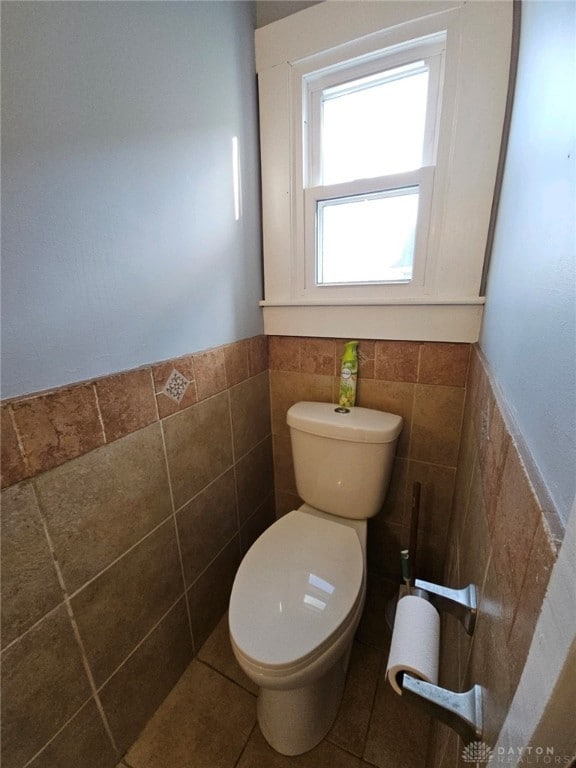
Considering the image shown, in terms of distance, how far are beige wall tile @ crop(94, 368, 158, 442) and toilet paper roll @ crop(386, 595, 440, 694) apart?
69 centimetres

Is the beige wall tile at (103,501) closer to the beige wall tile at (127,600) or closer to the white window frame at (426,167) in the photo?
the beige wall tile at (127,600)

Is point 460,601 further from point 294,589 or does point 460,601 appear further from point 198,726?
point 198,726

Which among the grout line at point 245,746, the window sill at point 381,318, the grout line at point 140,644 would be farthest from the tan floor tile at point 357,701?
the window sill at point 381,318

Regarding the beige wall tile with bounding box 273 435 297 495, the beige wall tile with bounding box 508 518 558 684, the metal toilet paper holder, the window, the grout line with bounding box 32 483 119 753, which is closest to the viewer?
the beige wall tile with bounding box 508 518 558 684

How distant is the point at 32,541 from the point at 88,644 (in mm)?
328

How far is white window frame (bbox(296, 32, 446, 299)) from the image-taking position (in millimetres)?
917

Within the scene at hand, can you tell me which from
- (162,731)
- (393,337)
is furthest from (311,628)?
(393,337)

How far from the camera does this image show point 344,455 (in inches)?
42.5

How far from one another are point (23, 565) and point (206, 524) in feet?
1.77

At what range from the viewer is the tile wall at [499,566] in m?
0.29

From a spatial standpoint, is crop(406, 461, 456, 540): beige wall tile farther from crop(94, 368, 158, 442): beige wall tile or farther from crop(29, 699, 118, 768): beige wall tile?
crop(29, 699, 118, 768): beige wall tile

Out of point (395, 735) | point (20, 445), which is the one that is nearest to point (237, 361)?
point (20, 445)

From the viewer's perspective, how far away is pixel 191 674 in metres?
1.05

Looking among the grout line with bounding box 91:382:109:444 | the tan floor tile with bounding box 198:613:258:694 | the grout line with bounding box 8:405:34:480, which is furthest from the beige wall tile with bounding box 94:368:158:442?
the tan floor tile with bounding box 198:613:258:694
